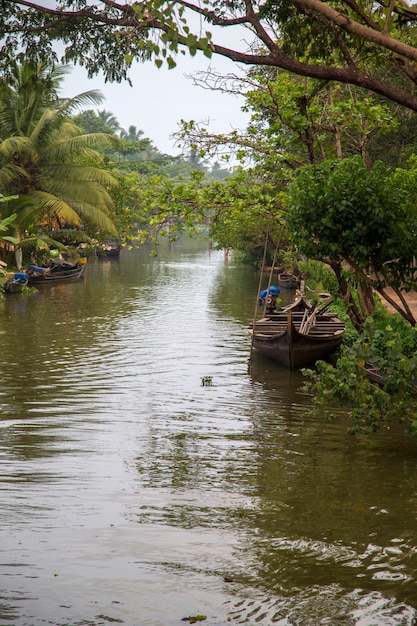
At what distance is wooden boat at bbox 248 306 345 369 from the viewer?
1490cm

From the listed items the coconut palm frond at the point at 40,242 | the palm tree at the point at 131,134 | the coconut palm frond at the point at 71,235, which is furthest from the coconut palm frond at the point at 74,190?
the palm tree at the point at 131,134

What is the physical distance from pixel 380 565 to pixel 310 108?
968 cm

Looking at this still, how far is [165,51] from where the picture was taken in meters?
6.07

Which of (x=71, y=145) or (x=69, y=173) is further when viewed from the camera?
(x=69, y=173)

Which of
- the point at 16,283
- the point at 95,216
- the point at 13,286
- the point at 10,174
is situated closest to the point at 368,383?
the point at 13,286

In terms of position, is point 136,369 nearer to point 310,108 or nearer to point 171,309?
point 310,108

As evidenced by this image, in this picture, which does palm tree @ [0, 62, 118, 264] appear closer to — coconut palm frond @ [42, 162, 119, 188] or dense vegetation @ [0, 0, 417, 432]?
coconut palm frond @ [42, 162, 119, 188]

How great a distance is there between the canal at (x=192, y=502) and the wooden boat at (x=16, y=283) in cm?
1263

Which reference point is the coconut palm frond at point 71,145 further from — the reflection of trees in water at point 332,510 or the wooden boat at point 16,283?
the reflection of trees in water at point 332,510

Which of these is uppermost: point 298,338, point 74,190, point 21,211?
point 74,190

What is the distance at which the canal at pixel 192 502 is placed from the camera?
534 cm

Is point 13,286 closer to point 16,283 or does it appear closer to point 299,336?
point 16,283

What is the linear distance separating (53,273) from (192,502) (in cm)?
2756

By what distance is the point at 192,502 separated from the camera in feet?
24.7
